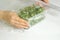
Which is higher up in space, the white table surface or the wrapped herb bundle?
the wrapped herb bundle

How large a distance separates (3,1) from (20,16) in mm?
441

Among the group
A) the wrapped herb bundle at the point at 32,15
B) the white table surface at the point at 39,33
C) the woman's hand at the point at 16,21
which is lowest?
the white table surface at the point at 39,33

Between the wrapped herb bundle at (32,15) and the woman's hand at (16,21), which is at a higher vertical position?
the wrapped herb bundle at (32,15)

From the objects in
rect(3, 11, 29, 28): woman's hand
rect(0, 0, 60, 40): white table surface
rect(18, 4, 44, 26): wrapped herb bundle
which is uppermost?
rect(18, 4, 44, 26): wrapped herb bundle

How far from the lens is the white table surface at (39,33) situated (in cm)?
86

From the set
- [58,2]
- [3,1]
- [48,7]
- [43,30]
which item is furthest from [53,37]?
[3,1]

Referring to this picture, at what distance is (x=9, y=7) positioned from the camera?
45.5 inches

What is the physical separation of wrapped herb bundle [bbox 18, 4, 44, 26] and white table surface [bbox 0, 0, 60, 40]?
0.13 feet

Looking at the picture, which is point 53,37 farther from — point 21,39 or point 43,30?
point 21,39

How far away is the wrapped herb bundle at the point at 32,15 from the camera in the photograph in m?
0.89

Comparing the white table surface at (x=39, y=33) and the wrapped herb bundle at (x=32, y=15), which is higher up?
the wrapped herb bundle at (x=32, y=15)

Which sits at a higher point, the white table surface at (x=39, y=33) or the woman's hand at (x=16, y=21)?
the woman's hand at (x=16, y=21)

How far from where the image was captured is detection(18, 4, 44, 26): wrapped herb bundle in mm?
892

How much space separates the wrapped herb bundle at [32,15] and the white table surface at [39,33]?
39 millimetres
